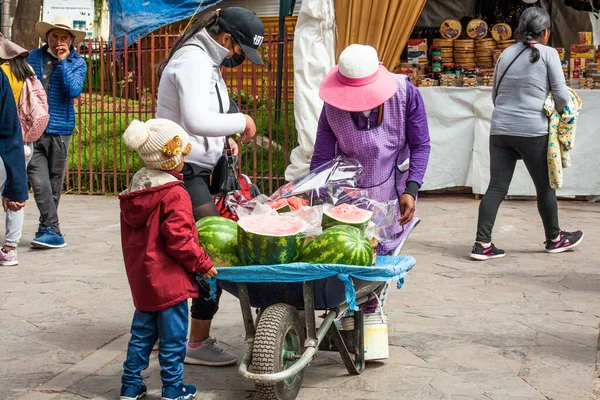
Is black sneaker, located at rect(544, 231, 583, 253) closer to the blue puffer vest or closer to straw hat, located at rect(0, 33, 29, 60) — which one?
the blue puffer vest

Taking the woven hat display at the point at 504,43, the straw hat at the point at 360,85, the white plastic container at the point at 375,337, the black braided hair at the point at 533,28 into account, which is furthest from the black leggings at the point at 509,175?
the woven hat display at the point at 504,43

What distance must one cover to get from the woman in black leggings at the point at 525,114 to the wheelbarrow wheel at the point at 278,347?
13.0ft

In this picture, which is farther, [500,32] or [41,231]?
[500,32]

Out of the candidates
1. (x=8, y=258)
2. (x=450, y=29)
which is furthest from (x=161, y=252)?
(x=450, y=29)

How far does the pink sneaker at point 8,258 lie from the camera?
7637 mm

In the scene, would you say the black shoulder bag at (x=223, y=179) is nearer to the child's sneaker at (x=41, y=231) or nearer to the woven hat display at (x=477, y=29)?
the child's sneaker at (x=41, y=231)

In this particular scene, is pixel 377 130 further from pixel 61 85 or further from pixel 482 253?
pixel 61 85

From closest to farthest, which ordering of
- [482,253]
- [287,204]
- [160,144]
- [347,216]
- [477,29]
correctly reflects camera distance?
[160,144] → [347,216] → [287,204] → [482,253] → [477,29]

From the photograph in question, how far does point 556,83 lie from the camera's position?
7648 mm

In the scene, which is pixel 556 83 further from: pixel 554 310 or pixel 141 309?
pixel 141 309

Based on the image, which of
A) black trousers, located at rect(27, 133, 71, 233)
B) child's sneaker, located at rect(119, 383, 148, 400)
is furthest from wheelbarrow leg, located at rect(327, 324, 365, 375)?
black trousers, located at rect(27, 133, 71, 233)

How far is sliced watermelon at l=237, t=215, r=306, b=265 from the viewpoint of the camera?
401cm

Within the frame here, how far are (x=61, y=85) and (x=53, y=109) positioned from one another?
23 centimetres

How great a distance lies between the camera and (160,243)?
410cm
